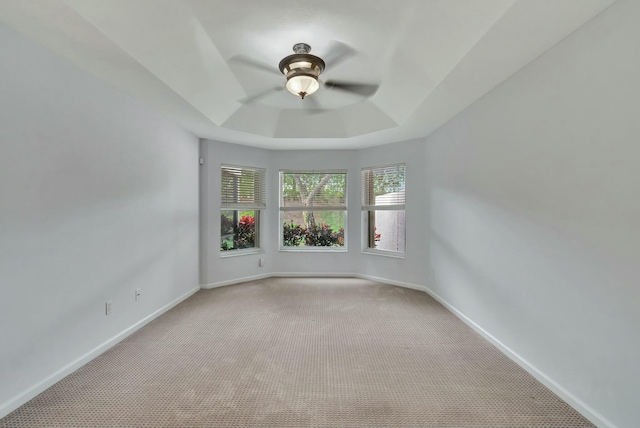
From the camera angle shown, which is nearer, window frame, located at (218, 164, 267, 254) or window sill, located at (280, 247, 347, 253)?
window frame, located at (218, 164, 267, 254)

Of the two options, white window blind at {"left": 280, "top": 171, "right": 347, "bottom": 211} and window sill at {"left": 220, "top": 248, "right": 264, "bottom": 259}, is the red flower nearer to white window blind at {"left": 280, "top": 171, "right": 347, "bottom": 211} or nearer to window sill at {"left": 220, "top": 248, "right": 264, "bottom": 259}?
window sill at {"left": 220, "top": 248, "right": 264, "bottom": 259}

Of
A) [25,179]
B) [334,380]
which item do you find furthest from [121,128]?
[334,380]

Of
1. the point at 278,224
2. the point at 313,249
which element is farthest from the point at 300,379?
the point at 278,224

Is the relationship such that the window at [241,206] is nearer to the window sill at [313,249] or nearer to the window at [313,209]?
the window at [313,209]

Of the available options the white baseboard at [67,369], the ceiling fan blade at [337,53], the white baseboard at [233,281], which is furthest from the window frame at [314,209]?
the ceiling fan blade at [337,53]

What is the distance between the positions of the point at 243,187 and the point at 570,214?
4055 mm

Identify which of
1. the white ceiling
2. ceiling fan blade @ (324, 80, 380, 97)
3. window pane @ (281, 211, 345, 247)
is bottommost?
window pane @ (281, 211, 345, 247)

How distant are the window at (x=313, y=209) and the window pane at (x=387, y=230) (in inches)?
20.3

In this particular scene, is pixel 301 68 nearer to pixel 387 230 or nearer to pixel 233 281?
pixel 387 230

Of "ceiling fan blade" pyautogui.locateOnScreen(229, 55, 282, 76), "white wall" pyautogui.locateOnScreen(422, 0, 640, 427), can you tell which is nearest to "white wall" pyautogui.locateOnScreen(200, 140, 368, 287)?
"ceiling fan blade" pyautogui.locateOnScreen(229, 55, 282, 76)

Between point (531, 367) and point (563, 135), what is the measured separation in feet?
5.38

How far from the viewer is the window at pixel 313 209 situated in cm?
490

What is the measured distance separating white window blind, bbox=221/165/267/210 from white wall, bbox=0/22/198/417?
A: 1.32 m

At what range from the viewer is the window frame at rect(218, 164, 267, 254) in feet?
14.3
